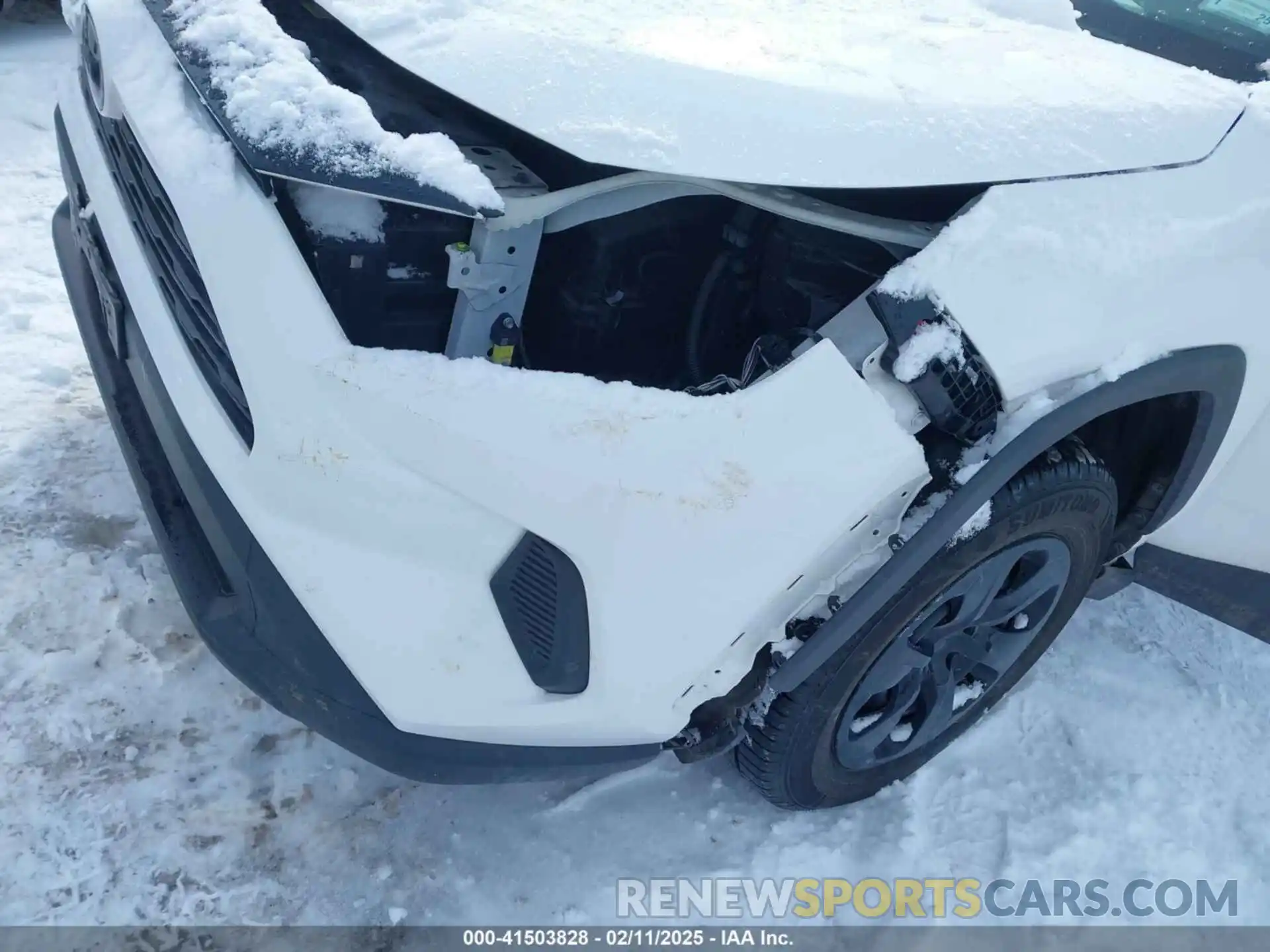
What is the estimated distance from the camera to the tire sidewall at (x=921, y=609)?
5.75 ft

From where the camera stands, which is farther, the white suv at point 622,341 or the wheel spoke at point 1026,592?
the wheel spoke at point 1026,592

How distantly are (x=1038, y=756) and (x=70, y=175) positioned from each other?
256 cm

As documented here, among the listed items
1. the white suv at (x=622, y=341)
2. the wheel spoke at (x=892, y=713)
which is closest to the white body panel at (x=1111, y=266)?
the white suv at (x=622, y=341)

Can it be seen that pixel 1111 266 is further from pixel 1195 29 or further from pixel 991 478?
pixel 1195 29

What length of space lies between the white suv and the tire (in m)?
0.01

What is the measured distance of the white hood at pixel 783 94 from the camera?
1450 millimetres

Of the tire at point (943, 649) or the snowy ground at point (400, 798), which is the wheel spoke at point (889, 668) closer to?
the tire at point (943, 649)

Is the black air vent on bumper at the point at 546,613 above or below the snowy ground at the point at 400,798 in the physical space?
above

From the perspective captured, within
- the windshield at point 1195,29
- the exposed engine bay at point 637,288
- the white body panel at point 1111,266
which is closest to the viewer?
the white body panel at point 1111,266

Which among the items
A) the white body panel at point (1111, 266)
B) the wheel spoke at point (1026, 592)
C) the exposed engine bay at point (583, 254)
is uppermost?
the white body panel at point (1111, 266)

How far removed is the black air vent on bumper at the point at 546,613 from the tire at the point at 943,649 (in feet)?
1.56

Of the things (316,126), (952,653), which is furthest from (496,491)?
(952,653)

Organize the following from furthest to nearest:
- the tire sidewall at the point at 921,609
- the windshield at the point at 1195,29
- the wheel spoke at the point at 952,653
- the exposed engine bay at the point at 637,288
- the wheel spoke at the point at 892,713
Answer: the windshield at the point at 1195,29 → the wheel spoke at the point at 892,713 → the wheel spoke at the point at 952,653 → the tire sidewall at the point at 921,609 → the exposed engine bay at the point at 637,288

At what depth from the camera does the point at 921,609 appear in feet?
5.88
